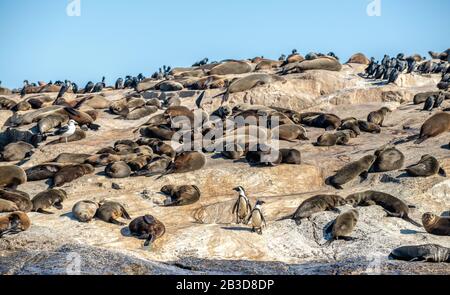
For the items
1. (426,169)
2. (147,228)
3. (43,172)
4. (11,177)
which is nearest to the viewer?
(147,228)

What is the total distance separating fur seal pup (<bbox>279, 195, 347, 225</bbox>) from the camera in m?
13.9

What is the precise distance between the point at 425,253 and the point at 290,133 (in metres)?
9.30

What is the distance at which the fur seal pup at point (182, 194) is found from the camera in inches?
608

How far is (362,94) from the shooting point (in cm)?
2497

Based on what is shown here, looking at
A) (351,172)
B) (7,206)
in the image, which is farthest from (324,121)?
(7,206)

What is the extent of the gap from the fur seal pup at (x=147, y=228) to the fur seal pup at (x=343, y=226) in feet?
10.5

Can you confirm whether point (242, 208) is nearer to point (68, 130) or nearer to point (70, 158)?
point (70, 158)

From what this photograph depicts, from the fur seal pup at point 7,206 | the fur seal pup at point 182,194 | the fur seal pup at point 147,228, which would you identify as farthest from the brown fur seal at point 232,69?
the fur seal pup at point 147,228

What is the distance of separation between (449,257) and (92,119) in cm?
1468

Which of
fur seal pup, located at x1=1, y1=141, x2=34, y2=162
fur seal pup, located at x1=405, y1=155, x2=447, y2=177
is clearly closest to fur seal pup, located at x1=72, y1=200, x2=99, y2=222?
fur seal pup, located at x1=1, y1=141, x2=34, y2=162

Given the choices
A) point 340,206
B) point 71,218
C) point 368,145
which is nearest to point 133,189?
point 71,218

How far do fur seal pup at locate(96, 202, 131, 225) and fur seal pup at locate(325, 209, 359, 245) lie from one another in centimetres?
424

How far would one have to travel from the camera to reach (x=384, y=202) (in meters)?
14.1
